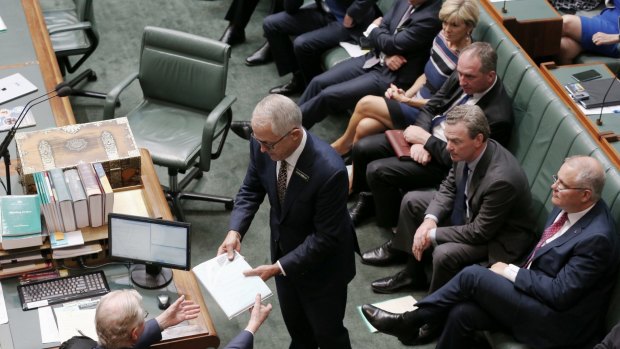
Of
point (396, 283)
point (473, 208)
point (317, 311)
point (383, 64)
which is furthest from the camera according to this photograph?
point (383, 64)

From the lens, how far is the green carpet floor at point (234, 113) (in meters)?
4.62

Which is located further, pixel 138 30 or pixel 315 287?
pixel 138 30

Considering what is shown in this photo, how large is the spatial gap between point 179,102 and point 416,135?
1.48m

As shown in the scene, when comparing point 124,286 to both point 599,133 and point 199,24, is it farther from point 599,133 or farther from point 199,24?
point 199,24

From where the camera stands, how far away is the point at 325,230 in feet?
11.7

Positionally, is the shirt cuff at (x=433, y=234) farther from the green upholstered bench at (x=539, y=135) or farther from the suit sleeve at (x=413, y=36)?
the suit sleeve at (x=413, y=36)

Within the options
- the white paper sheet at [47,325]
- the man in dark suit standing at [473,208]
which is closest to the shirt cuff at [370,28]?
the man in dark suit standing at [473,208]

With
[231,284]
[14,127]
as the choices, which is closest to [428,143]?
[231,284]

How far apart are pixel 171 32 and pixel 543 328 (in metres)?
2.75

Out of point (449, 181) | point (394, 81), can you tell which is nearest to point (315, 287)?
point (449, 181)

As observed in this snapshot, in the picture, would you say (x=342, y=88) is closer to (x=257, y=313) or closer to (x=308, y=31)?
(x=308, y=31)

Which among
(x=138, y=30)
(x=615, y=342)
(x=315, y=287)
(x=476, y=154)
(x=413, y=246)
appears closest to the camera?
(x=615, y=342)

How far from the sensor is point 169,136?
5.12 metres

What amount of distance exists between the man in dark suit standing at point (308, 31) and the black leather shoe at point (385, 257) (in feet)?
5.47
